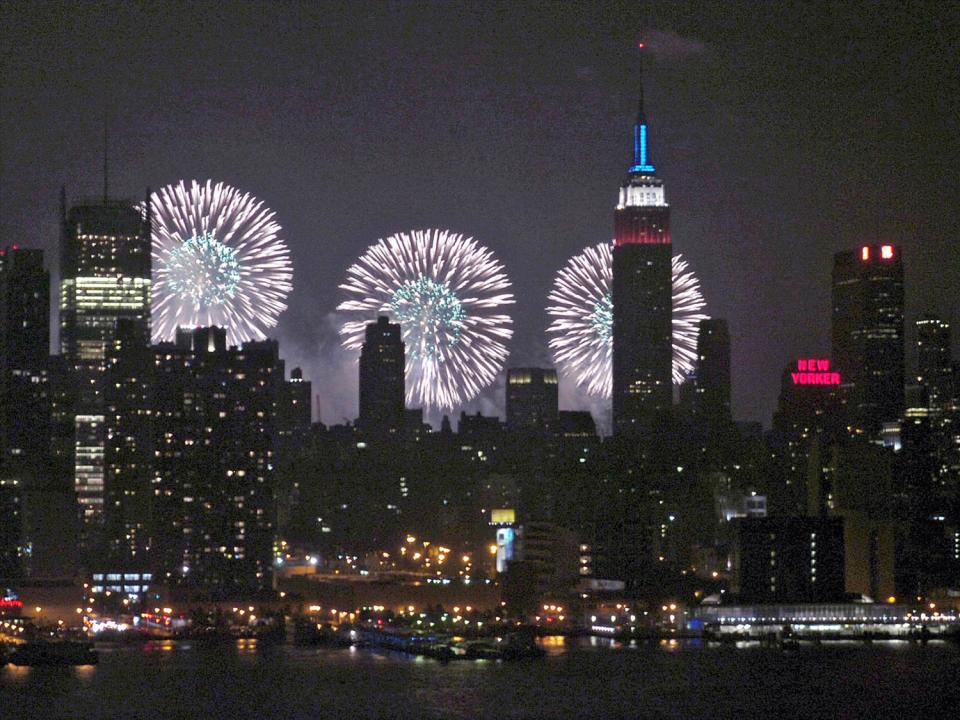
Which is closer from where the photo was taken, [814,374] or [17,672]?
[17,672]

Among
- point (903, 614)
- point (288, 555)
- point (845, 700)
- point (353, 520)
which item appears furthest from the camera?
point (353, 520)

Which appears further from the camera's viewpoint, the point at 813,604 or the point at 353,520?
the point at 353,520

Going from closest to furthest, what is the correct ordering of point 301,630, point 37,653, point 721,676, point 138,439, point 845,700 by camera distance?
1. point 845,700
2. point 721,676
3. point 37,653
4. point 301,630
5. point 138,439

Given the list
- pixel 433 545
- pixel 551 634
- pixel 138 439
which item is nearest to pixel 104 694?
pixel 551 634

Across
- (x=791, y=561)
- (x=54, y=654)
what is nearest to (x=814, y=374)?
(x=791, y=561)

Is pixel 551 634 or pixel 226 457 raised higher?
pixel 226 457

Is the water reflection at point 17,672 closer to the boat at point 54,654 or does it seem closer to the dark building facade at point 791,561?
the boat at point 54,654

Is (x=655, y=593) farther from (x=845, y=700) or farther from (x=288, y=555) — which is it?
(x=845, y=700)

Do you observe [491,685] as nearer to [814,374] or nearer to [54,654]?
[54,654]
